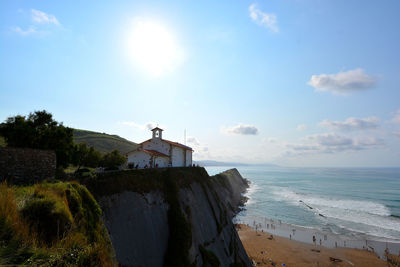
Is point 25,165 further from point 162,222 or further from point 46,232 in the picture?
point 162,222

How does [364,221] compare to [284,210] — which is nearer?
[364,221]

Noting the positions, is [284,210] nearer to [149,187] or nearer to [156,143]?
[156,143]

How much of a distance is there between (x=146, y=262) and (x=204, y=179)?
1682cm

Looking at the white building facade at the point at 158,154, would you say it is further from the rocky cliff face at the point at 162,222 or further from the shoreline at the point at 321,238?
the shoreline at the point at 321,238

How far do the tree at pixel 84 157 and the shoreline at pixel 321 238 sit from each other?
129 feet

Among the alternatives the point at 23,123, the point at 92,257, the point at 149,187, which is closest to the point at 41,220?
the point at 92,257

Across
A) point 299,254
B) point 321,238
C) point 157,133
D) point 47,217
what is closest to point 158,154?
point 157,133

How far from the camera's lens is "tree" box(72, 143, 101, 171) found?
27.8 metres

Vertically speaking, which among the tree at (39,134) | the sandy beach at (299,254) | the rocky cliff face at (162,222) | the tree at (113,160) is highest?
the tree at (39,134)

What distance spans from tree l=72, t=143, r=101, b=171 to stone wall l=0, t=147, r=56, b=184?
1399 cm

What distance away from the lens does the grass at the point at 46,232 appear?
4559 millimetres

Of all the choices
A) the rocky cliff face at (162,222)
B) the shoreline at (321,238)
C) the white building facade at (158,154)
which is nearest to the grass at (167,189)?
the rocky cliff face at (162,222)

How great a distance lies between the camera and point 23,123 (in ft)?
64.6

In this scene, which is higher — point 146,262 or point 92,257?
point 92,257
